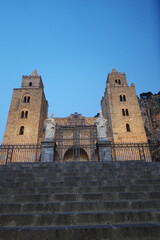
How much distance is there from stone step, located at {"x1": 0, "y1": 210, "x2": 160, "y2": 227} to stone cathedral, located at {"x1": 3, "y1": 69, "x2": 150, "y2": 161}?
1642 cm

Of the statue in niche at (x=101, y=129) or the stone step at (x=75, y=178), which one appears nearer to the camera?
the stone step at (x=75, y=178)

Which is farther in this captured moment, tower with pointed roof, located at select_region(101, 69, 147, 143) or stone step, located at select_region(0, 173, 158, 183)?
tower with pointed roof, located at select_region(101, 69, 147, 143)

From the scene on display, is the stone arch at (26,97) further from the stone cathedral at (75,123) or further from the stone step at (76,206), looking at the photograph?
the stone step at (76,206)

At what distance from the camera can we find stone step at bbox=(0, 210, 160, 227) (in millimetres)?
2977

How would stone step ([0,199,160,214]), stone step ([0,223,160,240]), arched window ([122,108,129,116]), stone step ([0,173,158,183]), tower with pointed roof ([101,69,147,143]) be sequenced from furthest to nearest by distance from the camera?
arched window ([122,108,129,116]) < tower with pointed roof ([101,69,147,143]) < stone step ([0,173,158,183]) < stone step ([0,199,160,214]) < stone step ([0,223,160,240])

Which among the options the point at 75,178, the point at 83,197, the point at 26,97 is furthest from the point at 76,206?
the point at 26,97

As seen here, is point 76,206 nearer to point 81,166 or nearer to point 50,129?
point 81,166

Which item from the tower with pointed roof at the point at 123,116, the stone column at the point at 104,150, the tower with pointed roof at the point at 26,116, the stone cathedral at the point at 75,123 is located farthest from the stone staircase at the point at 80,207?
the tower with pointed roof at the point at 123,116

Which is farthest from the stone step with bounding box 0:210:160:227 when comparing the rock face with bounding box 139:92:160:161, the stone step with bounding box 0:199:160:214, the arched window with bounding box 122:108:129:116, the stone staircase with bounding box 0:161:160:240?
the rock face with bounding box 139:92:160:161

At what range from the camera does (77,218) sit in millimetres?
3012

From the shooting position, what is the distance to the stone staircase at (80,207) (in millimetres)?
2492

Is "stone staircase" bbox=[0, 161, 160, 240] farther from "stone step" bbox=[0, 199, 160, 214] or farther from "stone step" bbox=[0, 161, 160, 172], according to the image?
"stone step" bbox=[0, 161, 160, 172]

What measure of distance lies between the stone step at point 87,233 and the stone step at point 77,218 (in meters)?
0.47

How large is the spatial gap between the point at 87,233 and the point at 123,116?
2181 cm
